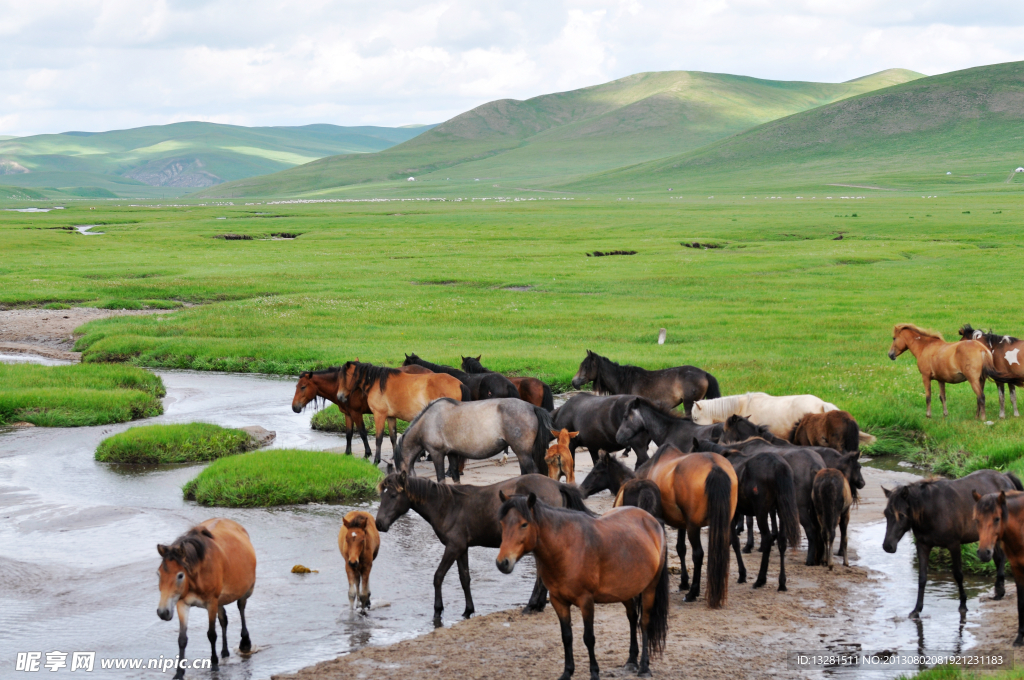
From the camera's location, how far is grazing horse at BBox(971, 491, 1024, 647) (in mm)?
7734

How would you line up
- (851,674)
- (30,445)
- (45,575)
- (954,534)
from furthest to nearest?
1. (30,445)
2. (45,575)
3. (954,534)
4. (851,674)

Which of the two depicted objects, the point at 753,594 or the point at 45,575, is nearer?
the point at 753,594

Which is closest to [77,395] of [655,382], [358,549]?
[655,382]

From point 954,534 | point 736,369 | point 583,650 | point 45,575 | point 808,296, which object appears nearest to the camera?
point 583,650

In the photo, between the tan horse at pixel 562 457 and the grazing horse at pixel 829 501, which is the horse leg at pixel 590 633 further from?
the tan horse at pixel 562 457

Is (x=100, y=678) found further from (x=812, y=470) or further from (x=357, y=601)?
(x=812, y=470)

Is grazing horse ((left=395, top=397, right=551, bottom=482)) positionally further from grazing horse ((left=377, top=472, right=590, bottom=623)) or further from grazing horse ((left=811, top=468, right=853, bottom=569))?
grazing horse ((left=811, top=468, right=853, bottom=569))

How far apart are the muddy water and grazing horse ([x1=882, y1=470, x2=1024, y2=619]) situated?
3908 mm

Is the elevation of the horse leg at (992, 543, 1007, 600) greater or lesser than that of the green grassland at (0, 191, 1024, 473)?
lesser

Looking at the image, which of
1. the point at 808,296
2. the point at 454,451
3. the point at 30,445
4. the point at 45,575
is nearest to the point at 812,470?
the point at 454,451

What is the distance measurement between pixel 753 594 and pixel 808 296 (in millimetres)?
28586

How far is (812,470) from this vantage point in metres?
10.5

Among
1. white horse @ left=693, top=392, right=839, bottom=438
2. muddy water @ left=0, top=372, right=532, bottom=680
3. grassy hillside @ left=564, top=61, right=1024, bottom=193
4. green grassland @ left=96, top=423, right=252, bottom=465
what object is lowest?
muddy water @ left=0, top=372, right=532, bottom=680

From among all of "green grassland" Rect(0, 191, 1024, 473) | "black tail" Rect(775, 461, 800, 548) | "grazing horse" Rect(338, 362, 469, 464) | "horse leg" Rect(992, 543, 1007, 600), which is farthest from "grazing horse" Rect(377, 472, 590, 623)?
"green grassland" Rect(0, 191, 1024, 473)
